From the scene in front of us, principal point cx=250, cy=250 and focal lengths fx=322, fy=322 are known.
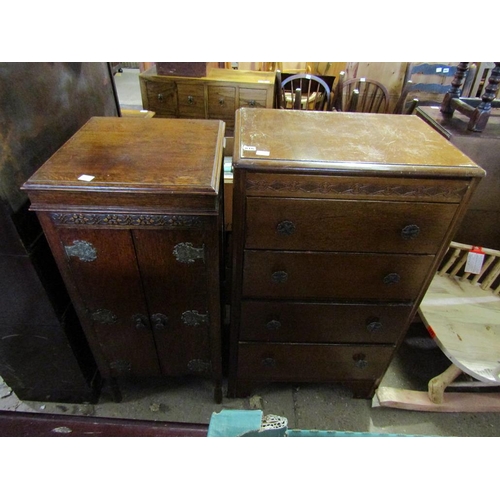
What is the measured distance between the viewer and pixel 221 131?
3.94 feet

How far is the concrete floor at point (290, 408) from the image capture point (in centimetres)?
149

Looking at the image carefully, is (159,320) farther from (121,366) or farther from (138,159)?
(138,159)

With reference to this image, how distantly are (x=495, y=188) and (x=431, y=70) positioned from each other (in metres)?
2.14

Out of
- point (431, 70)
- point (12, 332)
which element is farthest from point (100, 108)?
point (431, 70)

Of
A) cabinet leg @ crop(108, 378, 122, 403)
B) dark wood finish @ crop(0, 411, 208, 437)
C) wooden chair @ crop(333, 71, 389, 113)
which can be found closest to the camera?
dark wood finish @ crop(0, 411, 208, 437)

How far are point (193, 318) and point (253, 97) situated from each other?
8.09ft

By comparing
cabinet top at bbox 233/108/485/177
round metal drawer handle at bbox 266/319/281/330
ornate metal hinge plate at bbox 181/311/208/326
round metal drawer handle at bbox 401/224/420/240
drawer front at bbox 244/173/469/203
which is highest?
cabinet top at bbox 233/108/485/177

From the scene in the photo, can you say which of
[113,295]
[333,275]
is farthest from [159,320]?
[333,275]

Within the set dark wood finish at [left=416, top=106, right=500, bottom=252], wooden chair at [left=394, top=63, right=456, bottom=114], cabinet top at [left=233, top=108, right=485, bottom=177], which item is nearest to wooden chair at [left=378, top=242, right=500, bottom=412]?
dark wood finish at [left=416, top=106, right=500, bottom=252]

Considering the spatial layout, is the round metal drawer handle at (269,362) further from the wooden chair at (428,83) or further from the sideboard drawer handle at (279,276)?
the wooden chair at (428,83)

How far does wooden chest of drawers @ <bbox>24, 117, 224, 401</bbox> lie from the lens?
900 millimetres

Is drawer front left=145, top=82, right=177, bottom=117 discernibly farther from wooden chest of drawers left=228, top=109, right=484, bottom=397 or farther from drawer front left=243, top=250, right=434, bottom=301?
drawer front left=243, top=250, right=434, bottom=301

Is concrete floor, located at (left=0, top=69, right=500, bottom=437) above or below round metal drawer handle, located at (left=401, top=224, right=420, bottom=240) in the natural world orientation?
below

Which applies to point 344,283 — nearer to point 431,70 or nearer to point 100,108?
point 100,108
